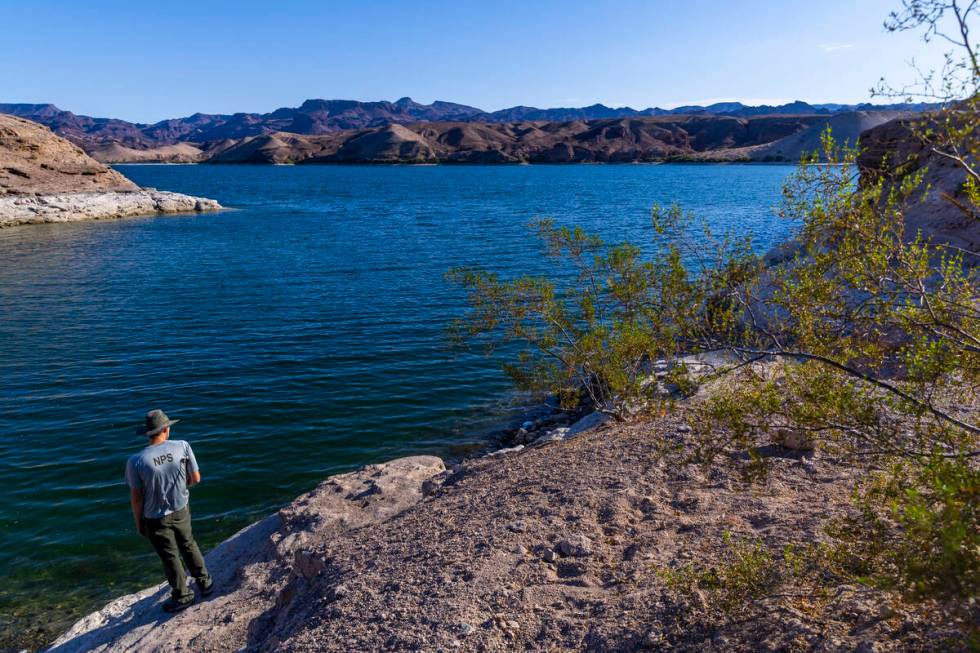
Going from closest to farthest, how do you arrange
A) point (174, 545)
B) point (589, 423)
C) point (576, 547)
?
1. point (576, 547)
2. point (174, 545)
3. point (589, 423)

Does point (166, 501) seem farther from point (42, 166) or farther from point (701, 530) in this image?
point (42, 166)

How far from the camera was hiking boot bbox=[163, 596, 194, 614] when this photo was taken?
27.1ft

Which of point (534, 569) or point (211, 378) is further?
point (211, 378)

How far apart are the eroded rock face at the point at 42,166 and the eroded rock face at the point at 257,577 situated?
6819 cm

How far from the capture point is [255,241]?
49.1m

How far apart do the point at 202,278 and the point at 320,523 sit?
95.5ft

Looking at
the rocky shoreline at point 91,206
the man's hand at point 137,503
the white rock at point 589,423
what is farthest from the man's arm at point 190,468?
the rocky shoreline at point 91,206

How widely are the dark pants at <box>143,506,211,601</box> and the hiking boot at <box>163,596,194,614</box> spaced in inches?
1.4

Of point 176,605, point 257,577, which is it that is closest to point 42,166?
point 176,605

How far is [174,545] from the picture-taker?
8297mm

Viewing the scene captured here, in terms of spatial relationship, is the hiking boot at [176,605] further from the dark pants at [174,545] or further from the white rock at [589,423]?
the white rock at [589,423]

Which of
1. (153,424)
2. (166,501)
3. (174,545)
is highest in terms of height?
(153,424)

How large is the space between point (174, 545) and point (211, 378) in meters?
12.5

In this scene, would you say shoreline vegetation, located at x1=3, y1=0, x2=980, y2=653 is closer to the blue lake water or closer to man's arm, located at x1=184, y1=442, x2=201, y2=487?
man's arm, located at x1=184, y1=442, x2=201, y2=487
